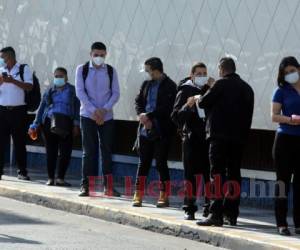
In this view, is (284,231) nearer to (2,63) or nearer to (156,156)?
(156,156)

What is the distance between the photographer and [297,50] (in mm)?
11023

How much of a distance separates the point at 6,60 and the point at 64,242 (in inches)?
216

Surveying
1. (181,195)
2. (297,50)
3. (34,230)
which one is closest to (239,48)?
(297,50)

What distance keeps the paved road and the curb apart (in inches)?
3.9

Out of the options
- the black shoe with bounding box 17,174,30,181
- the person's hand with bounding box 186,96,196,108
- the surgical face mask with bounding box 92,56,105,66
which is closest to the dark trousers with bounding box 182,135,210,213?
the person's hand with bounding box 186,96,196,108

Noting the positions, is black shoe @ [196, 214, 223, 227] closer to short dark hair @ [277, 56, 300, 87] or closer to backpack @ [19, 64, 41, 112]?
short dark hair @ [277, 56, 300, 87]

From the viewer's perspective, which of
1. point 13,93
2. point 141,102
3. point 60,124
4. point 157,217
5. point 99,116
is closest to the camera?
point 157,217

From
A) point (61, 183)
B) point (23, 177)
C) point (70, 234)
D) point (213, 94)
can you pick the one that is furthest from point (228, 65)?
point (23, 177)

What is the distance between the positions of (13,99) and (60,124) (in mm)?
1085

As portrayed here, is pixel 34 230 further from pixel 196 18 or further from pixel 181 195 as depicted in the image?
pixel 196 18

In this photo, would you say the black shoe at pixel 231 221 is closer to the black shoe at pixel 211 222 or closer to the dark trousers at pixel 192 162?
the black shoe at pixel 211 222

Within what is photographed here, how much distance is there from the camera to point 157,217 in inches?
412

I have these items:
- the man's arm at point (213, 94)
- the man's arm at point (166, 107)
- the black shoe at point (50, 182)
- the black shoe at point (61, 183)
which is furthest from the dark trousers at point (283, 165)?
the black shoe at point (50, 182)

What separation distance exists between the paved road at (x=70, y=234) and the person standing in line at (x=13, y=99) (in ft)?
8.68
